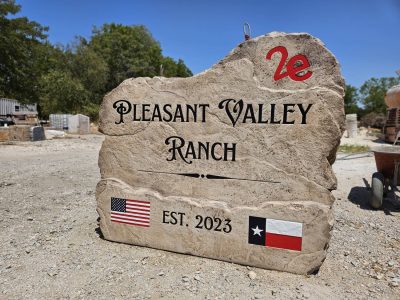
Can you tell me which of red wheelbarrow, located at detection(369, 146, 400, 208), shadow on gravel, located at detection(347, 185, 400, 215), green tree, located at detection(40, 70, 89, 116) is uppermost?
green tree, located at detection(40, 70, 89, 116)

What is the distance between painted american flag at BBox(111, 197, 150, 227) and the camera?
144 inches

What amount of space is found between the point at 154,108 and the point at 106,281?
184cm

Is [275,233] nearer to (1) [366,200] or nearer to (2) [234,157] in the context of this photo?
(2) [234,157]

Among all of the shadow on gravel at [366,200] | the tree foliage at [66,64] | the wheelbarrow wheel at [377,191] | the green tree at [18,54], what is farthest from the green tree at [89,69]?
the wheelbarrow wheel at [377,191]

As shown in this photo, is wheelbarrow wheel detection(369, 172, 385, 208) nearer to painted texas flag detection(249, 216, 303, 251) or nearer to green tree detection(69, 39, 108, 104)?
painted texas flag detection(249, 216, 303, 251)

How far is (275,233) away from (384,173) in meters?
3.38

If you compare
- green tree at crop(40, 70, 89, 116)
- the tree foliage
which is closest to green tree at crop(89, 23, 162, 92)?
the tree foliage

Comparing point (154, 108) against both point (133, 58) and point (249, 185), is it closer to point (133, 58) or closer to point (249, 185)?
point (249, 185)

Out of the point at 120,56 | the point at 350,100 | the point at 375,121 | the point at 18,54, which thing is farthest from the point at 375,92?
the point at 18,54

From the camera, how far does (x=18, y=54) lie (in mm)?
18094

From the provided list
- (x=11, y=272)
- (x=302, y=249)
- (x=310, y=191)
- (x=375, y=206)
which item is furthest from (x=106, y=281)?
(x=375, y=206)

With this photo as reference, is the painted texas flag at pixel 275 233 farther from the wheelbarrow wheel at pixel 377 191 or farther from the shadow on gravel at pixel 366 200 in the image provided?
the shadow on gravel at pixel 366 200

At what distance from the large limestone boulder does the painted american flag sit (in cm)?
1

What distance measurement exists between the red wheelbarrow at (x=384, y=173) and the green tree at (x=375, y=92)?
Result: 47729 mm
